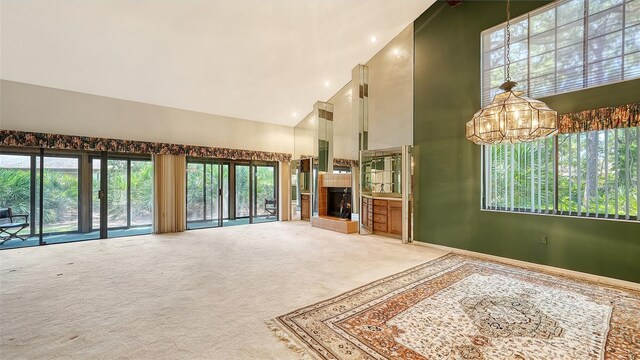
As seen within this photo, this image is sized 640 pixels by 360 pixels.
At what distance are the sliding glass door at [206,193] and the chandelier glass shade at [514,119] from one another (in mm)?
7000

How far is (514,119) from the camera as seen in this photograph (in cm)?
288

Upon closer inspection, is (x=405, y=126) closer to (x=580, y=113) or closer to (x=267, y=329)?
(x=580, y=113)

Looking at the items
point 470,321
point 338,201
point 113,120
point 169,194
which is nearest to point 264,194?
point 338,201

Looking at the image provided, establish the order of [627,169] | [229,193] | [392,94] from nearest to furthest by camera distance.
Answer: [627,169] < [392,94] < [229,193]

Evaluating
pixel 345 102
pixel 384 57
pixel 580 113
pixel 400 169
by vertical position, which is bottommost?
pixel 400 169

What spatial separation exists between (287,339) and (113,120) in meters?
6.67

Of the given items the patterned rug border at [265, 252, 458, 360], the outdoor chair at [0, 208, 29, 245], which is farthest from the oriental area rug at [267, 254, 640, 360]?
the outdoor chair at [0, 208, 29, 245]

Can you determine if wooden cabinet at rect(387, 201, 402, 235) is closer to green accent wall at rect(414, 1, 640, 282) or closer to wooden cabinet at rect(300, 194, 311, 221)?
green accent wall at rect(414, 1, 640, 282)

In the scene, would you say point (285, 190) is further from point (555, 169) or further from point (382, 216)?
point (555, 169)

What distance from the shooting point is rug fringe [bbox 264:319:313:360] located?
208 cm

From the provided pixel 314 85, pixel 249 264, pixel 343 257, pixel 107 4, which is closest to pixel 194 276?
pixel 249 264

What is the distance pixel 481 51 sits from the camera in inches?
193

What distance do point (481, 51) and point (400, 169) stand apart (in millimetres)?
2691

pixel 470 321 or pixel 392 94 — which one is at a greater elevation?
pixel 392 94
